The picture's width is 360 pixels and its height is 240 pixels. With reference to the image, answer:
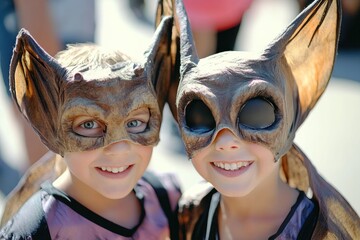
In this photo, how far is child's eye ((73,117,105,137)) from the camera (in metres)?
2.25

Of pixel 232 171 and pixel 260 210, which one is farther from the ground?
pixel 232 171

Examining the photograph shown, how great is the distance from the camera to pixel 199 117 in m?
2.12

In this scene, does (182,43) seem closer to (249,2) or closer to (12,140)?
(249,2)

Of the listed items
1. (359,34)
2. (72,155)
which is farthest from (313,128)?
(72,155)

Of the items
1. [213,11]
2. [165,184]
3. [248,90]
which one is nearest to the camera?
[248,90]

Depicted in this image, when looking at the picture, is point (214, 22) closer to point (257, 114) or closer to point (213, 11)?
point (213, 11)

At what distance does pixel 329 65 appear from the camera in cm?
238

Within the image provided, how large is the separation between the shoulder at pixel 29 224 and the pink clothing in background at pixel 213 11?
2.04 meters

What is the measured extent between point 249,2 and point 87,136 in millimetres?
2399

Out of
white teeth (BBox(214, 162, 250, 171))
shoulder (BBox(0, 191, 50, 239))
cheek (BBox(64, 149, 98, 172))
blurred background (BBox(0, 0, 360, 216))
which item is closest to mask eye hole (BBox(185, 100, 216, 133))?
white teeth (BBox(214, 162, 250, 171))

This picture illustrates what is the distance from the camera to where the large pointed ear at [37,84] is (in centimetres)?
223

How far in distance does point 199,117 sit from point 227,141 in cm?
11

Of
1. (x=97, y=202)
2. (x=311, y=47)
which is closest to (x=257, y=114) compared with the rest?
(x=311, y=47)

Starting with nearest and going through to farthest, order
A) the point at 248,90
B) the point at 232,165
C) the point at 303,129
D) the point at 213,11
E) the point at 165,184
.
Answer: the point at 248,90 < the point at 232,165 < the point at 165,184 < the point at 213,11 < the point at 303,129
